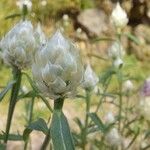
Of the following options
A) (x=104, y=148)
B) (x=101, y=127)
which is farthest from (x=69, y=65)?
(x=104, y=148)

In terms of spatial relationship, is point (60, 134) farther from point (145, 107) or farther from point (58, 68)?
point (145, 107)

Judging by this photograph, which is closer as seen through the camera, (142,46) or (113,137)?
(113,137)

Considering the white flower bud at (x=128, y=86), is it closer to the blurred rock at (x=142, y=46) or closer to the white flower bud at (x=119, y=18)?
the white flower bud at (x=119, y=18)

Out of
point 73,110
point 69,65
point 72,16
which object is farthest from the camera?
point 72,16

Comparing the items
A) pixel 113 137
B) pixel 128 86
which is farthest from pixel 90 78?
pixel 128 86

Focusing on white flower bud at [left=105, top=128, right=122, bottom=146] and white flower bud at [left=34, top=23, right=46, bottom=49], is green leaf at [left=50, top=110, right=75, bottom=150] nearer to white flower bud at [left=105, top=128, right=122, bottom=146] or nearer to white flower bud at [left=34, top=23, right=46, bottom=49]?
white flower bud at [left=34, top=23, right=46, bottom=49]

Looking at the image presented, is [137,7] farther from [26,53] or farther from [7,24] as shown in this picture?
[26,53]
